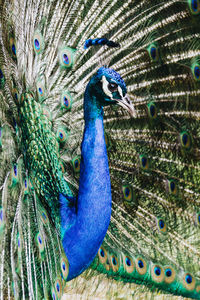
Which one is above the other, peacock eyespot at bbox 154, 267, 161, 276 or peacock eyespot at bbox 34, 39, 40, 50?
peacock eyespot at bbox 34, 39, 40, 50

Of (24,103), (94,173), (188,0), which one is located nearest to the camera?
(188,0)

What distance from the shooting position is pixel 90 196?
2.00 meters

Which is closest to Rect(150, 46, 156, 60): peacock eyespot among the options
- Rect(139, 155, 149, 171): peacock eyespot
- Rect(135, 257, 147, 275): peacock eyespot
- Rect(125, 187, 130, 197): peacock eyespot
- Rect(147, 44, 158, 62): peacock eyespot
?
Rect(147, 44, 158, 62): peacock eyespot

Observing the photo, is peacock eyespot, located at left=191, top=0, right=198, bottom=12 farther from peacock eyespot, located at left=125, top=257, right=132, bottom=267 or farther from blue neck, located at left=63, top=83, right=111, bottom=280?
peacock eyespot, located at left=125, top=257, right=132, bottom=267

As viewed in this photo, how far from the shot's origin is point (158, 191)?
213 centimetres

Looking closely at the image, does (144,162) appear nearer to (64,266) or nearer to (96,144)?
(96,144)

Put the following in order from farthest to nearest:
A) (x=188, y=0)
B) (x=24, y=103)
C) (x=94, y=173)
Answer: (x=24, y=103) < (x=94, y=173) < (x=188, y=0)

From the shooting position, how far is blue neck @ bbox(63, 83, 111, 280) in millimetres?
1953

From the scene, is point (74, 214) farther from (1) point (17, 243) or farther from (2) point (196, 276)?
(2) point (196, 276)

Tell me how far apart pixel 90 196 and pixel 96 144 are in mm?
218

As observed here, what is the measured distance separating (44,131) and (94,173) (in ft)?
0.97

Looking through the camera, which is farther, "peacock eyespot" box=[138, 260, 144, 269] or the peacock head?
"peacock eyespot" box=[138, 260, 144, 269]

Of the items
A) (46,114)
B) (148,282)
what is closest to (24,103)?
(46,114)

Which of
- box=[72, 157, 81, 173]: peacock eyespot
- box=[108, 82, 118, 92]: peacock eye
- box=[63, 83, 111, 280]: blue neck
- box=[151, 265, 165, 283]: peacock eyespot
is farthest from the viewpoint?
box=[72, 157, 81, 173]: peacock eyespot
